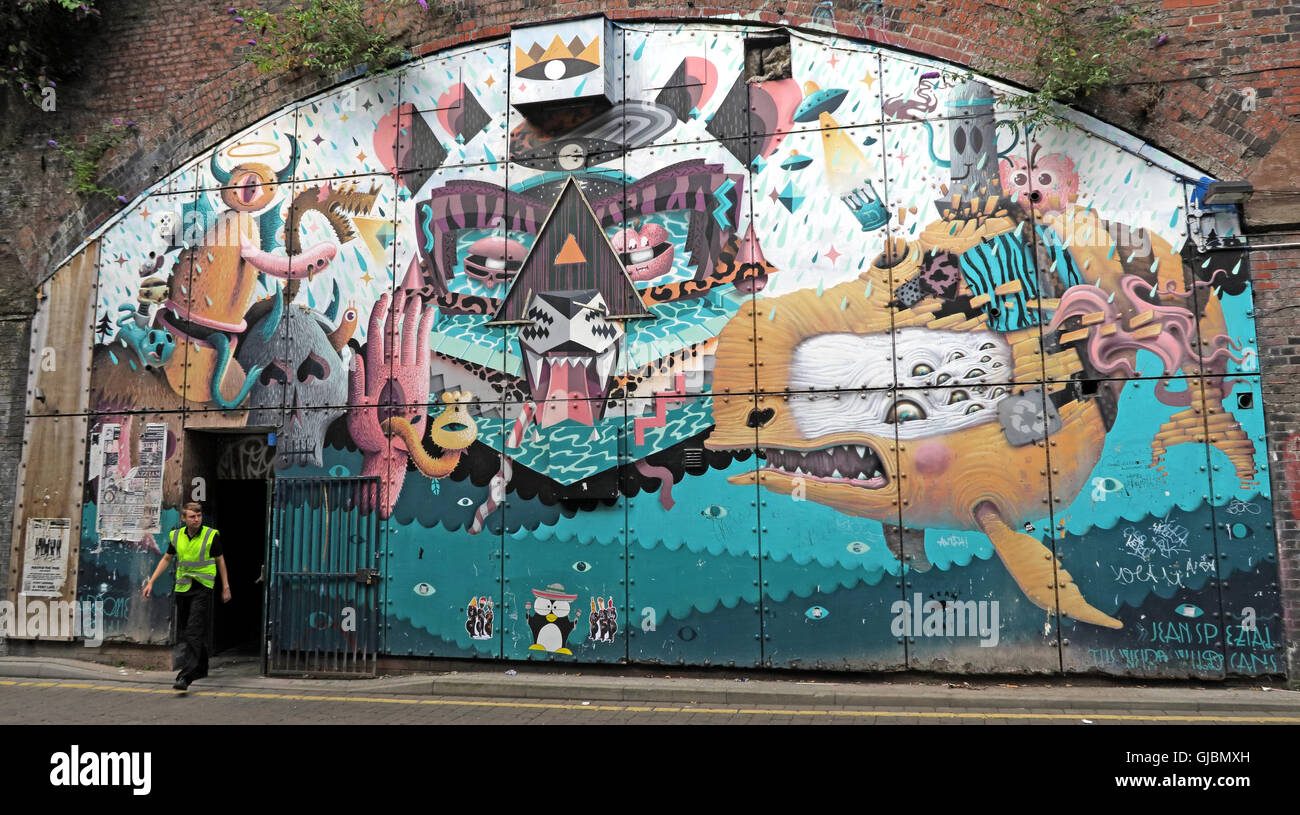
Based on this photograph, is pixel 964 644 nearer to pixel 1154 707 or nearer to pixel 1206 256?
pixel 1154 707

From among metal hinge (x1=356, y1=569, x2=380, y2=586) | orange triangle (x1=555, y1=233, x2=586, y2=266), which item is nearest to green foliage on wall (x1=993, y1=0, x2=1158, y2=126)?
orange triangle (x1=555, y1=233, x2=586, y2=266)

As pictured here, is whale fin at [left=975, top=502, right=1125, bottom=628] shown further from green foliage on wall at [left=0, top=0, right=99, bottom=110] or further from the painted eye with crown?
green foliage on wall at [left=0, top=0, right=99, bottom=110]

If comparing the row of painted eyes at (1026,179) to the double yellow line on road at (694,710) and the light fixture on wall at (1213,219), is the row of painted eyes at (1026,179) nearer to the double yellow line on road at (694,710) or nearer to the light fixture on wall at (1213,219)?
the light fixture on wall at (1213,219)

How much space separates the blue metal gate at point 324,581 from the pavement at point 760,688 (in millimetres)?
305

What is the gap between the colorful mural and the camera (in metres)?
8.33

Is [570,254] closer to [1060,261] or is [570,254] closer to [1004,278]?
[1004,278]

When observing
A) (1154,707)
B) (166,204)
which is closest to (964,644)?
(1154,707)

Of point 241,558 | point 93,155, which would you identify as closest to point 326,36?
point 93,155

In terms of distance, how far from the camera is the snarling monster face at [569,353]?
952cm

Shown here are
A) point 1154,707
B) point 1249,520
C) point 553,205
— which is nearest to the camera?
point 1154,707

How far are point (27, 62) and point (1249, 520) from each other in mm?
A: 14652

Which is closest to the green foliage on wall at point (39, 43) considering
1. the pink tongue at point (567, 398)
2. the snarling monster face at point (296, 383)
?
the snarling monster face at point (296, 383)

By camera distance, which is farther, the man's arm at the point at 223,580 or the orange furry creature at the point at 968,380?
the man's arm at the point at 223,580

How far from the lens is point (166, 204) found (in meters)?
10.9
